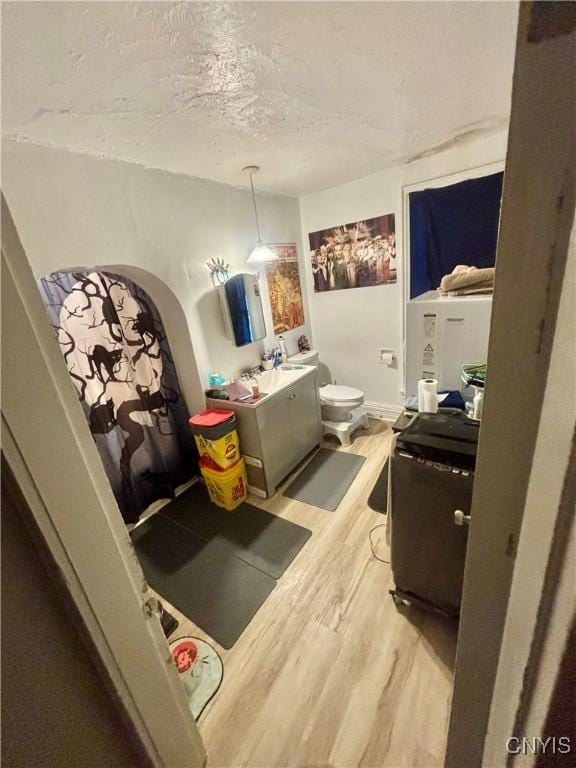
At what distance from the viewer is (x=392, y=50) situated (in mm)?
1085

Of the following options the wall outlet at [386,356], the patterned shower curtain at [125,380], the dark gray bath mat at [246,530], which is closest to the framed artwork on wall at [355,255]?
the wall outlet at [386,356]

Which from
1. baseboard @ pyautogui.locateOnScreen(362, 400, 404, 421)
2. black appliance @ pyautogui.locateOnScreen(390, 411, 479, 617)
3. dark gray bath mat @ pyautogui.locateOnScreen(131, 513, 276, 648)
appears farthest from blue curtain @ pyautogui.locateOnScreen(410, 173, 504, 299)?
dark gray bath mat @ pyautogui.locateOnScreen(131, 513, 276, 648)

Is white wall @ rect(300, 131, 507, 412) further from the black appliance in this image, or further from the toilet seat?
the black appliance

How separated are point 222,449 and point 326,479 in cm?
89

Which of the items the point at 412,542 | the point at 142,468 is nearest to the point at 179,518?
the point at 142,468

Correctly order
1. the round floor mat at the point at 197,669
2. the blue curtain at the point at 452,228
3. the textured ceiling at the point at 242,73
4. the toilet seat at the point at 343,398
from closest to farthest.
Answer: the textured ceiling at the point at 242,73, the round floor mat at the point at 197,669, the blue curtain at the point at 452,228, the toilet seat at the point at 343,398

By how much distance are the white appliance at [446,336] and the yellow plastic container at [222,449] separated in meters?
1.24

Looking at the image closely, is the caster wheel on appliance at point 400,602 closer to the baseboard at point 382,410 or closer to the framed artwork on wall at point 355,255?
the baseboard at point 382,410

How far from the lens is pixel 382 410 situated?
3.20m

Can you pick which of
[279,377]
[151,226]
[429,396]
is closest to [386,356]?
[279,377]

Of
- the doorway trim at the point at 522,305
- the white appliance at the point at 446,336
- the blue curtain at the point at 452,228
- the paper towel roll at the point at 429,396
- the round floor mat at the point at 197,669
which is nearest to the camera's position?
the doorway trim at the point at 522,305

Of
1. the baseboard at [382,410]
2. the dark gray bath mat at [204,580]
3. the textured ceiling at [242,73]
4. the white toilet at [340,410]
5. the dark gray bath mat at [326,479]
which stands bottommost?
the dark gray bath mat at [204,580]

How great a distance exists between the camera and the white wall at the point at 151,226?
1.41 m

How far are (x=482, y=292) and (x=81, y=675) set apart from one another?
Answer: 2.10 meters
